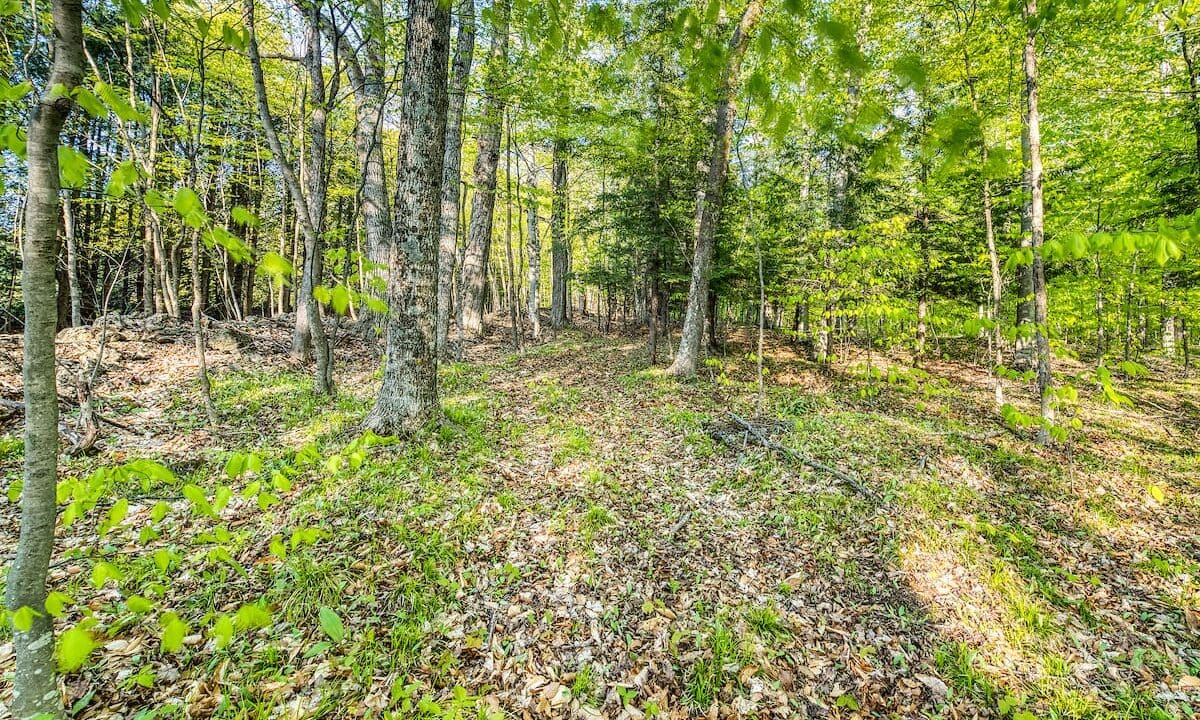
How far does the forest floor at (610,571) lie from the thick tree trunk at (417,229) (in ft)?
1.83

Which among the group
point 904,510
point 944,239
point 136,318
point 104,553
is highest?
point 944,239

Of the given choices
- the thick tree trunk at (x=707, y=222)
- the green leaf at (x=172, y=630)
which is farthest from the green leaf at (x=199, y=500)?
the thick tree trunk at (x=707, y=222)

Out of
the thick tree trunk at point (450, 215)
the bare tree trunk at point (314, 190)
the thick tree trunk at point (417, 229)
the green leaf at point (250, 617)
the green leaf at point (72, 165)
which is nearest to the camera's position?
the green leaf at point (72, 165)

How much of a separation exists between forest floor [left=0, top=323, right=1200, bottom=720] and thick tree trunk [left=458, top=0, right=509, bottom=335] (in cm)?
580

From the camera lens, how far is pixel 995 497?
5.34m

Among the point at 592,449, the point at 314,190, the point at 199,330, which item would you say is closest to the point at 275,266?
the point at 592,449

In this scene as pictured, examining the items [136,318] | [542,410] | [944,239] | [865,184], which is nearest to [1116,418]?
[944,239]

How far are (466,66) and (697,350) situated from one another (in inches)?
294

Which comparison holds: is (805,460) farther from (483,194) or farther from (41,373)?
(483,194)

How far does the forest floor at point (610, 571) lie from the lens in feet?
9.18

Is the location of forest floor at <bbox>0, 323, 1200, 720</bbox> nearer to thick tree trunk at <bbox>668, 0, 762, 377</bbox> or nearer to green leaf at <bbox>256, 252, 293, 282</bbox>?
green leaf at <bbox>256, 252, 293, 282</bbox>

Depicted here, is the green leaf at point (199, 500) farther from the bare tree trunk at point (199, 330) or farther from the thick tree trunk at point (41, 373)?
the bare tree trunk at point (199, 330)

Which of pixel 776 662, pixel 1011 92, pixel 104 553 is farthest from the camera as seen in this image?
pixel 1011 92

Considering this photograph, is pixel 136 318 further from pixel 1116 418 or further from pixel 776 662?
pixel 1116 418
